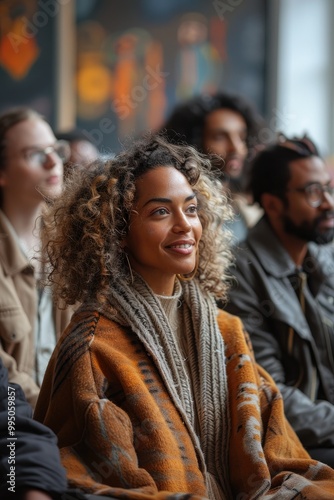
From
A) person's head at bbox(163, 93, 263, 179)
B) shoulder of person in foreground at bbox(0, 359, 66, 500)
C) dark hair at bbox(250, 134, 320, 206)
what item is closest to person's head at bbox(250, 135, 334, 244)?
dark hair at bbox(250, 134, 320, 206)

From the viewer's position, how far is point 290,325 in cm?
278

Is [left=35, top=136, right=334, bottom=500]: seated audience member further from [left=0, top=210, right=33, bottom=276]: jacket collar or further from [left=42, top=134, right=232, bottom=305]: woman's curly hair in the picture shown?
[left=0, top=210, right=33, bottom=276]: jacket collar

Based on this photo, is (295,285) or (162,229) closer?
(162,229)

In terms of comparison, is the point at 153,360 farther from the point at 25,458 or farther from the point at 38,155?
the point at 38,155

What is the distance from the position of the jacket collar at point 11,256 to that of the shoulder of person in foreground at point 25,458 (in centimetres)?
121

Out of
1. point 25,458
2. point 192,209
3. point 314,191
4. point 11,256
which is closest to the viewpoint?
point 25,458

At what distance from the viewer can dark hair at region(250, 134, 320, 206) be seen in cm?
314

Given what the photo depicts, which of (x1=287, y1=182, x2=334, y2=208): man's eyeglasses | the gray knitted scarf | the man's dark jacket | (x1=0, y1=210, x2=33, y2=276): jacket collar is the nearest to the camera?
the gray knitted scarf

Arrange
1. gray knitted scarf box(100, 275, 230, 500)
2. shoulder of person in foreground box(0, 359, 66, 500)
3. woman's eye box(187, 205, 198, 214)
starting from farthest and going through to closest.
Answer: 1. woman's eye box(187, 205, 198, 214)
2. gray knitted scarf box(100, 275, 230, 500)
3. shoulder of person in foreground box(0, 359, 66, 500)

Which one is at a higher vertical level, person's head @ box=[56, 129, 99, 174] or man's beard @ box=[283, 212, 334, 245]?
man's beard @ box=[283, 212, 334, 245]

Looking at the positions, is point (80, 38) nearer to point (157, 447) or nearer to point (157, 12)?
point (157, 12)

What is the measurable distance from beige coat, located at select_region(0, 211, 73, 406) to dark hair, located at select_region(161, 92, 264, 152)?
151 centimetres

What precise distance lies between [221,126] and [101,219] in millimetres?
2268

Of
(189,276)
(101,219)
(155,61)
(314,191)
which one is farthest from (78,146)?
(101,219)
